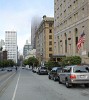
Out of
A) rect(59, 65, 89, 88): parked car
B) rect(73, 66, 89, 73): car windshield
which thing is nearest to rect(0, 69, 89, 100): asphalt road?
rect(59, 65, 89, 88): parked car

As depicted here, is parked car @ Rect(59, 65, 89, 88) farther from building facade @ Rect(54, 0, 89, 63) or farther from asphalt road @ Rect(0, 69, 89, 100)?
building facade @ Rect(54, 0, 89, 63)

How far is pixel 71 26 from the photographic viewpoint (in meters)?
65.6

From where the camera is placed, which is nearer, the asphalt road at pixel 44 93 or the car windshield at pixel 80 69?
the asphalt road at pixel 44 93

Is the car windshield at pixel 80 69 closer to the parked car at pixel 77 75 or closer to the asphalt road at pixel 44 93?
the parked car at pixel 77 75

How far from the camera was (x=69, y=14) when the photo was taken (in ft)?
222

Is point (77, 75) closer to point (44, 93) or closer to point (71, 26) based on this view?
point (44, 93)

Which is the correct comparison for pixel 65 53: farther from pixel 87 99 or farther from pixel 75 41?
pixel 87 99

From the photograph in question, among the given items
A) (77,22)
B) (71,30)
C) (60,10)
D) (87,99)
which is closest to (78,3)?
(77,22)

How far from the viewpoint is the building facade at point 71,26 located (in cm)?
5400

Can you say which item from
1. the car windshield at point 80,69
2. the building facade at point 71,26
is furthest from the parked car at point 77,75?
the building facade at point 71,26

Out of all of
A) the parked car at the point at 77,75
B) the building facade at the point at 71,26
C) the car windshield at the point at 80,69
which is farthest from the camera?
the building facade at the point at 71,26

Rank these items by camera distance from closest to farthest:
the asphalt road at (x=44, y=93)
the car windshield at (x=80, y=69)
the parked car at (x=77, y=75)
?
the asphalt road at (x=44, y=93) → the parked car at (x=77, y=75) → the car windshield at (x=80, y=69)

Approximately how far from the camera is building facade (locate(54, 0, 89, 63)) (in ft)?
177

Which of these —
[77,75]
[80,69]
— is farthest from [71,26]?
[77,75]
